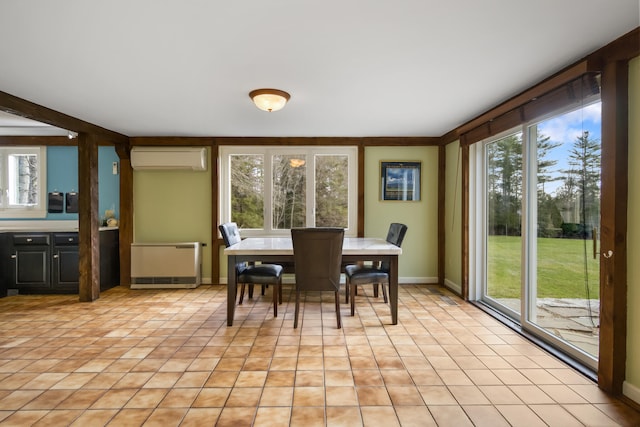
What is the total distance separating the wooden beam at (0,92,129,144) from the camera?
2988mm

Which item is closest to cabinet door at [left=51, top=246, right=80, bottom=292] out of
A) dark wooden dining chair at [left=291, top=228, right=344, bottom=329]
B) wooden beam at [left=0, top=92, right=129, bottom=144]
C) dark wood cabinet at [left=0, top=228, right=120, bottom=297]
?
dark wood cabinet at [left=0, top=228, right=120, bottom=297]

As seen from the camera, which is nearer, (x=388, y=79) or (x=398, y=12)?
(x=398, y=12)

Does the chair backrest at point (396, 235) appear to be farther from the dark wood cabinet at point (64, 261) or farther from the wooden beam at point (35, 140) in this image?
the wooden beam at point (35, 140)

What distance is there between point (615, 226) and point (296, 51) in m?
2.23

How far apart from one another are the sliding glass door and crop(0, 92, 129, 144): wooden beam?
4.66 meters

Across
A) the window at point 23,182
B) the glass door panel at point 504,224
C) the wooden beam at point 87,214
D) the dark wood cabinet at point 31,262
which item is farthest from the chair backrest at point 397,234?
the window at point 23,182

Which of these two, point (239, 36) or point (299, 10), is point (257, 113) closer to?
point (239, 36)

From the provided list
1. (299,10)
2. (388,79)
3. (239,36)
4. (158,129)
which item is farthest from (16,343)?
(388,79)

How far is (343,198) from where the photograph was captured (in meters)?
4.88

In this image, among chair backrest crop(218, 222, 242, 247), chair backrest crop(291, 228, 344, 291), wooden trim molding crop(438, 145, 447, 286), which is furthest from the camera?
wooden trim molding crop(438, 145, 447, 286)

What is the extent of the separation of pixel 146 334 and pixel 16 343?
994 millimetres

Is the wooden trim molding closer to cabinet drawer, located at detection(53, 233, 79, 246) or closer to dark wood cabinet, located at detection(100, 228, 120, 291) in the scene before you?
dark wood cabinet, located at detection(100, 228, 120, 291)

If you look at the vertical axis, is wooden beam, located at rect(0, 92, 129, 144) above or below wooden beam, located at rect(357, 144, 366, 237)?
above

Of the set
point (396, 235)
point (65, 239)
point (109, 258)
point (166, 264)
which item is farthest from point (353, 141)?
point (65, 239)
